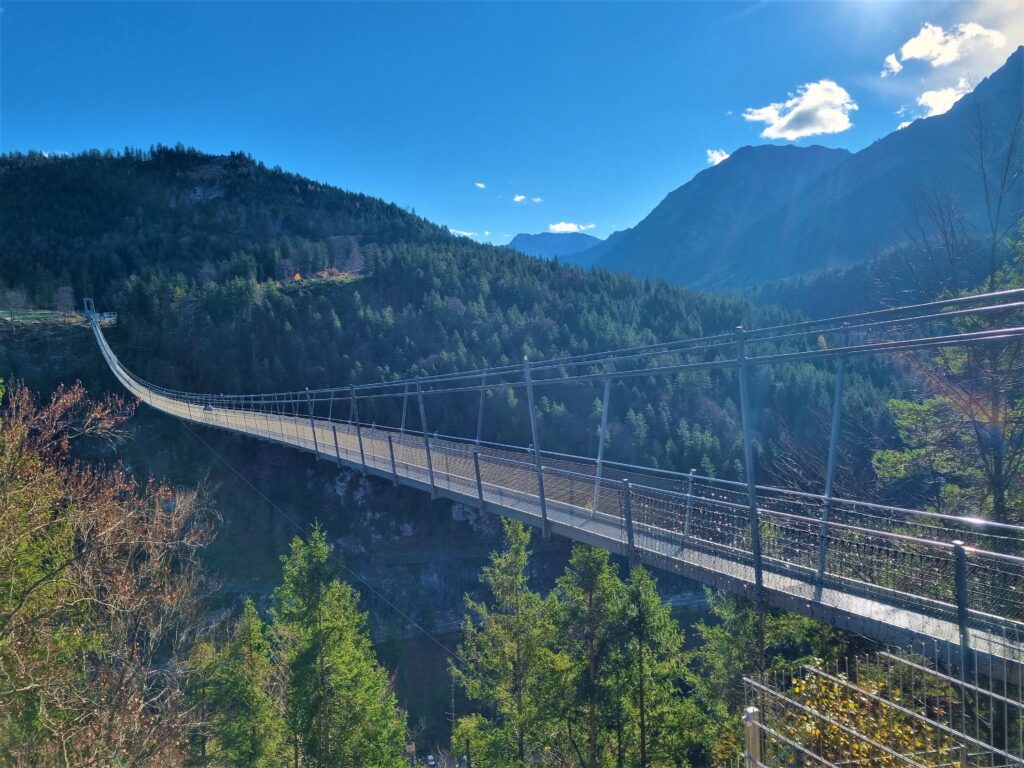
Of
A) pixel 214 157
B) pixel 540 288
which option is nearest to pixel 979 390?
pixel 540 288

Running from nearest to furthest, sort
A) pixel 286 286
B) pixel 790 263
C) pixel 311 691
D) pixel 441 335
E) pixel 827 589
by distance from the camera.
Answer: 1. pixel 827 589
2. pixel 311 691
3. pixel 441 335
4. pixel 286 286
5. pixel 790 263

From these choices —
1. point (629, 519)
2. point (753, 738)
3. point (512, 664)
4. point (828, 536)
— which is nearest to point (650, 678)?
point (512, 664)

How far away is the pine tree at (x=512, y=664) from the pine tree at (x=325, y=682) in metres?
1.87

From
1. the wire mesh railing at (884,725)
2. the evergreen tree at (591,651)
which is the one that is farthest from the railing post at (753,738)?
the evergreen tree at (591,651)

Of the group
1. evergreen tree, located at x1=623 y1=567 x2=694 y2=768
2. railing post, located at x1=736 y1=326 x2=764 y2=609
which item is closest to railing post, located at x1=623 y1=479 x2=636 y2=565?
railing post, located at x1=736 y1=326 x2=764 y2=609

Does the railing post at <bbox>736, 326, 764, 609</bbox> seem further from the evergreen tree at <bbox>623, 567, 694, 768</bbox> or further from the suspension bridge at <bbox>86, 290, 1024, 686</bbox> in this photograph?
the evergreen tree at <bbox>623, 567, 694, 768</bbox>

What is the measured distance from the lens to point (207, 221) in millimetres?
70625

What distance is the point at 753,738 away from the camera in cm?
275

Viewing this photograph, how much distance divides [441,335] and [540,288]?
1180 centimetres

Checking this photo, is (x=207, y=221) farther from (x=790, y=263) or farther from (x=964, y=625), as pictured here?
(x=790, y=263)

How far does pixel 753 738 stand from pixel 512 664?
7.88m

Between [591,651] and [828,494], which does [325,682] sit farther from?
[828,494]

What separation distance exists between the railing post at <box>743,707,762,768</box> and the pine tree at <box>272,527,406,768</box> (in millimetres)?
8142

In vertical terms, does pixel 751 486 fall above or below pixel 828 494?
above
